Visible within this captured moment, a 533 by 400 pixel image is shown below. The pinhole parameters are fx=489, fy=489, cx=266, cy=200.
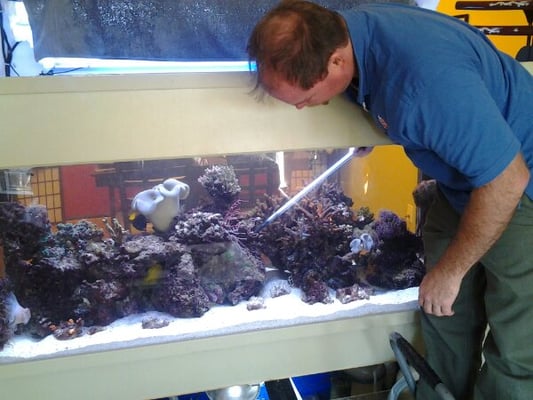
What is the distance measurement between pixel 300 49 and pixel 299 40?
0.06 feet

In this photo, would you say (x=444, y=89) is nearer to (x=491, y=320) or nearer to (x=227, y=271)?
(x=491, y=320)

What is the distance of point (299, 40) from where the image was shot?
0.92 metres

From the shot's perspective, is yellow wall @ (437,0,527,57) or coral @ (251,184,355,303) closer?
coral @ (251,184,355,303)

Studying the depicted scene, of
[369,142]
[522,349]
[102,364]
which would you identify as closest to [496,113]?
[369,142]

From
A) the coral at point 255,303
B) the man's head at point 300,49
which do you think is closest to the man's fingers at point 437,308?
the coral at point 255,303

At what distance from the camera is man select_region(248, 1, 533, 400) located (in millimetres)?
861

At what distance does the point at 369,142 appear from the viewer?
4.06ft

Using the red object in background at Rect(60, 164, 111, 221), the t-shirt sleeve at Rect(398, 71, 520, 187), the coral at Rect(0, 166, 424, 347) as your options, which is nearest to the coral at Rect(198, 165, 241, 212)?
the coral at Rect(0, 166, 424, 347)

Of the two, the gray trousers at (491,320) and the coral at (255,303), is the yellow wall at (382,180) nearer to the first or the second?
the gray trousers at (491,320)

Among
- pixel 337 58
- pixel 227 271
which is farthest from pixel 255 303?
pixel 337 58

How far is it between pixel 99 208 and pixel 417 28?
812mm

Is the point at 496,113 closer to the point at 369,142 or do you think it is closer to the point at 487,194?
the point at 487,194

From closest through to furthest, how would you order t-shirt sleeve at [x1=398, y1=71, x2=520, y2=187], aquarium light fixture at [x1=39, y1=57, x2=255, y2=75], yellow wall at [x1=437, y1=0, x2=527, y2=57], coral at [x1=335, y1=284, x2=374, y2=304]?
t-shirt sleeve at [x1=398, y1=71, x2=520, y2=187], aquarium light fixture at [x1=39, y1=57, x2=255, y2=75], coral at [x1=335, y1=284, x2=374, y2=304], yellow wall at [x1=437, y1=0, x2=527, y2=57]

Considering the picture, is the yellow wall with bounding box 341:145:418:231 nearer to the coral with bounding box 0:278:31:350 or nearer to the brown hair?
the brown hair
